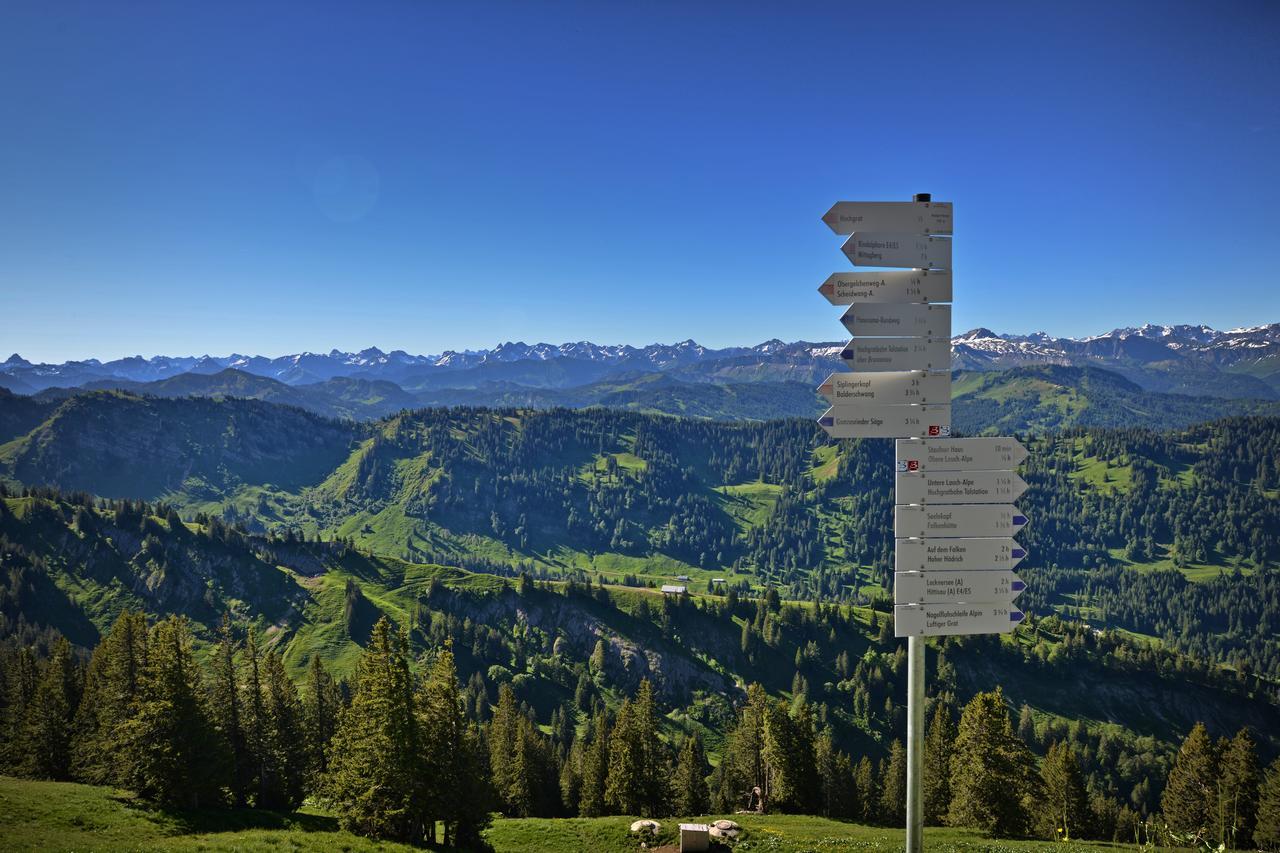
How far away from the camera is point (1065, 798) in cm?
6650

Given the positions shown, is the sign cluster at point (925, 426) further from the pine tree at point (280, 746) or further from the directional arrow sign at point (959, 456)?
the pine tree at point (280, 746)

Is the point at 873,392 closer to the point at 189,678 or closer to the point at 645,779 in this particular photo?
the point at 189,678

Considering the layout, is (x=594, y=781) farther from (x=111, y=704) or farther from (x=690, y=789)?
(x=111, y=704)

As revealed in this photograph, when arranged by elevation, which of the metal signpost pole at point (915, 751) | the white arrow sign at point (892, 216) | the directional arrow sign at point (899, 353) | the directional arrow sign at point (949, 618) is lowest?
the metal signpost pole at point (915, 751)

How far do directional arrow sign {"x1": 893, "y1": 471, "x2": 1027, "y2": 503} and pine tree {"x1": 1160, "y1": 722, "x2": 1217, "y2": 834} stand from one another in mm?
80689

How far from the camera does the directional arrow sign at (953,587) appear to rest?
1144cm

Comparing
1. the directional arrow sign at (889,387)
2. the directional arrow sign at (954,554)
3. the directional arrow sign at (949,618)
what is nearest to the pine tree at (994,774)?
the directional arrow sign at (949,618)

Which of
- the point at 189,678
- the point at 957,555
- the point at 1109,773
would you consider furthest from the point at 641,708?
the point at 1109,773

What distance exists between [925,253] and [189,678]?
57171 millimetres

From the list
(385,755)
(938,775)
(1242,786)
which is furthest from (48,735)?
(1242,786)

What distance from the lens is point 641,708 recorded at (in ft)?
238

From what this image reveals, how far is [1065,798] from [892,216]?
78095 mm

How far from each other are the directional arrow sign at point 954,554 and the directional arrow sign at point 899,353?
303 cm

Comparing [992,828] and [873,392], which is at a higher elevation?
[873,392]
